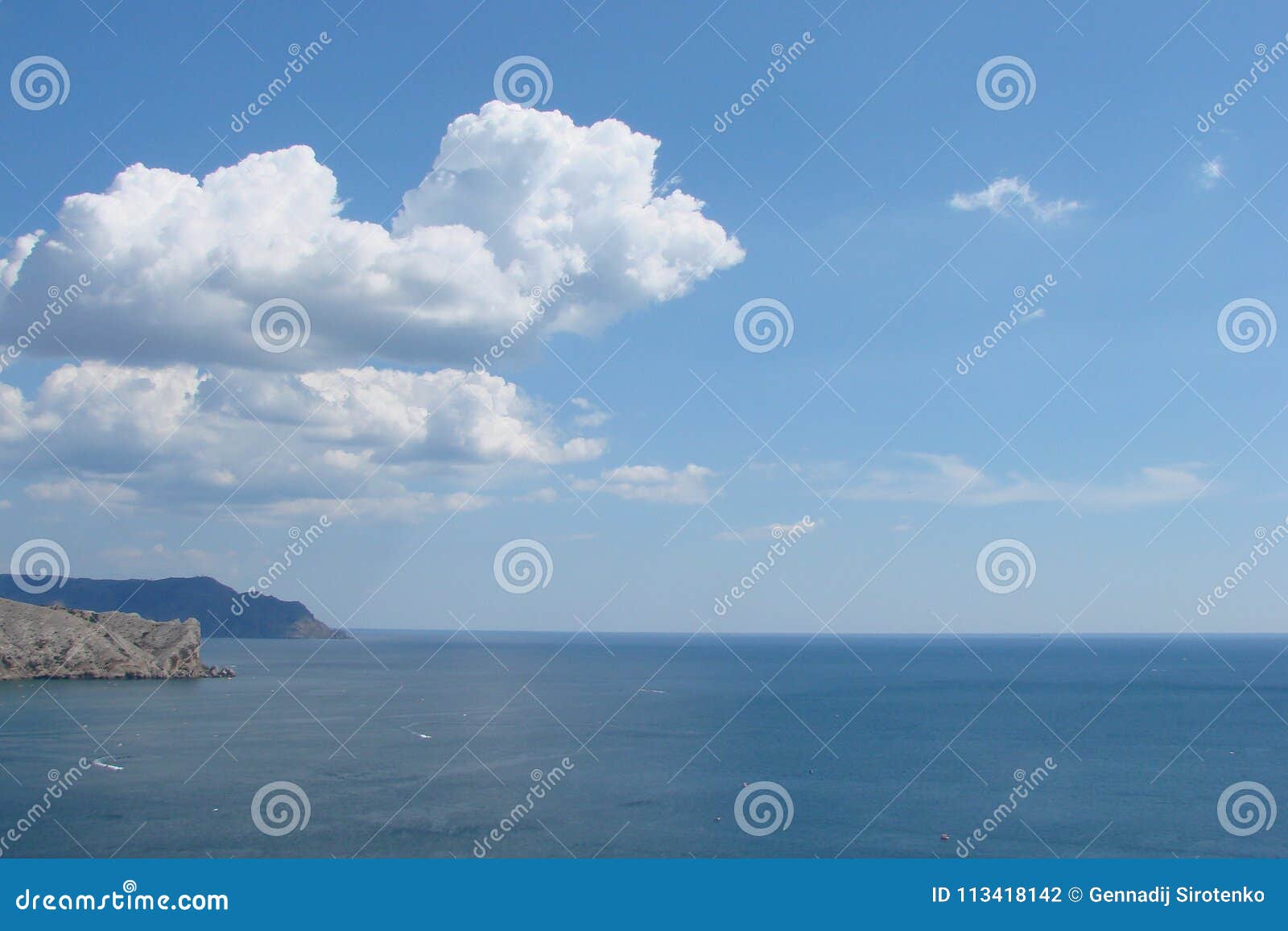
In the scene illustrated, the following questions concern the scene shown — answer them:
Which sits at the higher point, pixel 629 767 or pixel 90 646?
pixel 90 646

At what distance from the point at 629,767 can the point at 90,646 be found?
80.2 meters

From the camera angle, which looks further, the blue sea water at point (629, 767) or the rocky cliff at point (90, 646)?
the rocky cliff at point (90, 646)

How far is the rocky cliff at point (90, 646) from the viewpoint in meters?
97.1

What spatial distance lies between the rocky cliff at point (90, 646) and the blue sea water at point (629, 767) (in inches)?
188

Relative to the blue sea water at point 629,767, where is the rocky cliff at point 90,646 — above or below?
above

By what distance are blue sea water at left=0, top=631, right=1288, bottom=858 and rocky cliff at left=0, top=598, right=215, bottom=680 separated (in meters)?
4.78

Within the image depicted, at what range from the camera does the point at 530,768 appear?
163ft

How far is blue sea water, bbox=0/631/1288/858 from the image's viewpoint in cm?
3634

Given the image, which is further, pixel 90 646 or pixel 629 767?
pixel 90 646

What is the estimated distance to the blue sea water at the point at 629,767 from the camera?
3634 cm

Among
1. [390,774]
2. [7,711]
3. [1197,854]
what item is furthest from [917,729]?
[7,711]

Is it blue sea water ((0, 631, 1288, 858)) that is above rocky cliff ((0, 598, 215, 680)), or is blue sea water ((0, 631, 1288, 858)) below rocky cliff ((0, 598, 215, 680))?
A: below

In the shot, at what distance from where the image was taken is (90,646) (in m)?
100

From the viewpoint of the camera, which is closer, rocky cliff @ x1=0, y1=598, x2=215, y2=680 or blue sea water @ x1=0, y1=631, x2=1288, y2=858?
blue sea water @ x1=0, y1=631, x2=1288, y2=858
